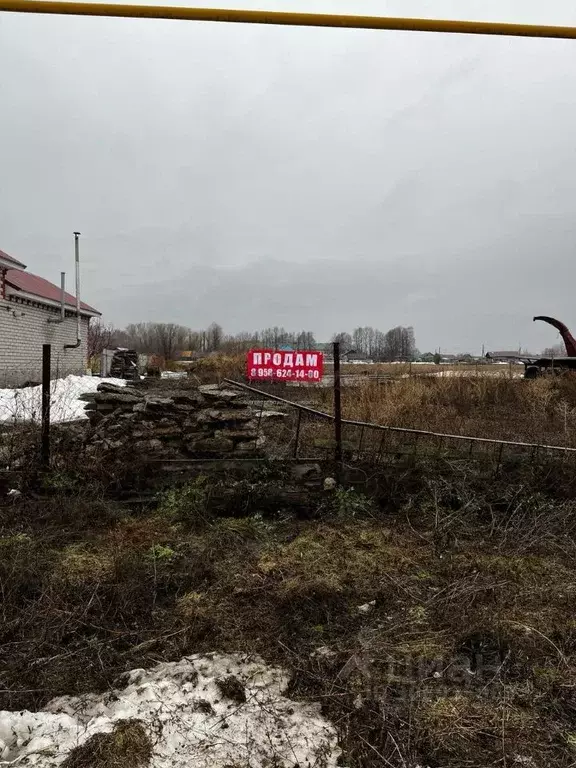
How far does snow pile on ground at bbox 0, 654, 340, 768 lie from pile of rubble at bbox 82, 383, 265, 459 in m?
3.53

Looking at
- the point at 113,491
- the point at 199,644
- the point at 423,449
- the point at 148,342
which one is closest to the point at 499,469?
the point at 423,449

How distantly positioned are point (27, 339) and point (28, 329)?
1.36 feet

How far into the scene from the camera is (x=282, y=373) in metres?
10.1

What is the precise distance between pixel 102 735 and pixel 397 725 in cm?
151

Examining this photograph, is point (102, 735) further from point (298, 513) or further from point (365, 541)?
point (298, 513)

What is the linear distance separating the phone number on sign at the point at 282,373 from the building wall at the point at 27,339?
7271 mm

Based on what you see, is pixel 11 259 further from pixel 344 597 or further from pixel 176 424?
pixel 344 597

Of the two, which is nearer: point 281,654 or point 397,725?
point 397,725

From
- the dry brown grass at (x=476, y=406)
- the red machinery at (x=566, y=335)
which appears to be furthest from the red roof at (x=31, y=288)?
the red machinery at (x=566, y=335)

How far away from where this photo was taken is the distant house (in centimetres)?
1631

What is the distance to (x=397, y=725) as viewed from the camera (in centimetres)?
239

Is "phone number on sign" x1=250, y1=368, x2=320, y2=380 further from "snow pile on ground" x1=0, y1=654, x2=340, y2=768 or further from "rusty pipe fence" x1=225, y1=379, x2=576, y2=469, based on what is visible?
"snow pile on ground" x1=0, y1=654, x2=340, y2=768

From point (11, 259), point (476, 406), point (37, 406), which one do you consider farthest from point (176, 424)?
point (11, 259)

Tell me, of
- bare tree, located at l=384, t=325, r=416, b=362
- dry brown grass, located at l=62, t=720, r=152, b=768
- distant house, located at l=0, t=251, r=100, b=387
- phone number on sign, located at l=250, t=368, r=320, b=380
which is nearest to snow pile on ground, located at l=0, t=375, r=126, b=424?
distant house, located at l=0, t=251, r=100, b=387
